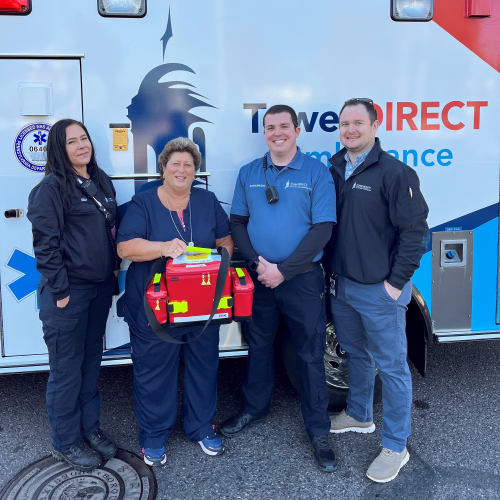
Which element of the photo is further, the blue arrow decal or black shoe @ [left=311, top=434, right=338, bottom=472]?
the blue arrow decal

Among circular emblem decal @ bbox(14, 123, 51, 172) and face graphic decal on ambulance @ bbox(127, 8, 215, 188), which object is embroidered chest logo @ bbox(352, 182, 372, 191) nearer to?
face graphic decal on ambulance @ bbox(127, 8, 215, 188)

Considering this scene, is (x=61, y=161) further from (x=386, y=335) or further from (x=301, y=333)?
(x=386, y=335)

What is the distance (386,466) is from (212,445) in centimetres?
97

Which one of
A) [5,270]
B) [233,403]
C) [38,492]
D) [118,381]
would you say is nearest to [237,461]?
[233,403]

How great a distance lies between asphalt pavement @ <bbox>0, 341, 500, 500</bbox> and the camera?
2561 mm

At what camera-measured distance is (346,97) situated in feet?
9.53

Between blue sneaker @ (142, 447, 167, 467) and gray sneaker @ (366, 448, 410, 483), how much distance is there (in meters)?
1.12

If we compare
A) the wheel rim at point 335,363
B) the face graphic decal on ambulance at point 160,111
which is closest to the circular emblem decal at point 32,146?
the face graphic decal on ambulance at point 160,111

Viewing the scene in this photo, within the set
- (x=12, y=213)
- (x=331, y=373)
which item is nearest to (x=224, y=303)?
(x=331, y=373)

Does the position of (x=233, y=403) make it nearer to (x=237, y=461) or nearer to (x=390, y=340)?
(x=237, y=461)

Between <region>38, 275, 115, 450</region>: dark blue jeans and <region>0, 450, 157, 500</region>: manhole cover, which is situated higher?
<region>38, 275, 115, 450</region>: dark blue jeans

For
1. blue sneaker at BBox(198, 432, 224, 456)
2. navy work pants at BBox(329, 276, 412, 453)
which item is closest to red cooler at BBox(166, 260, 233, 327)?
navy work pants at BBox(329, 276, 412, 453)

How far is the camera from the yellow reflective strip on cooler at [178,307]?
239cm

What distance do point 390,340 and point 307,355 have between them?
0.47m
